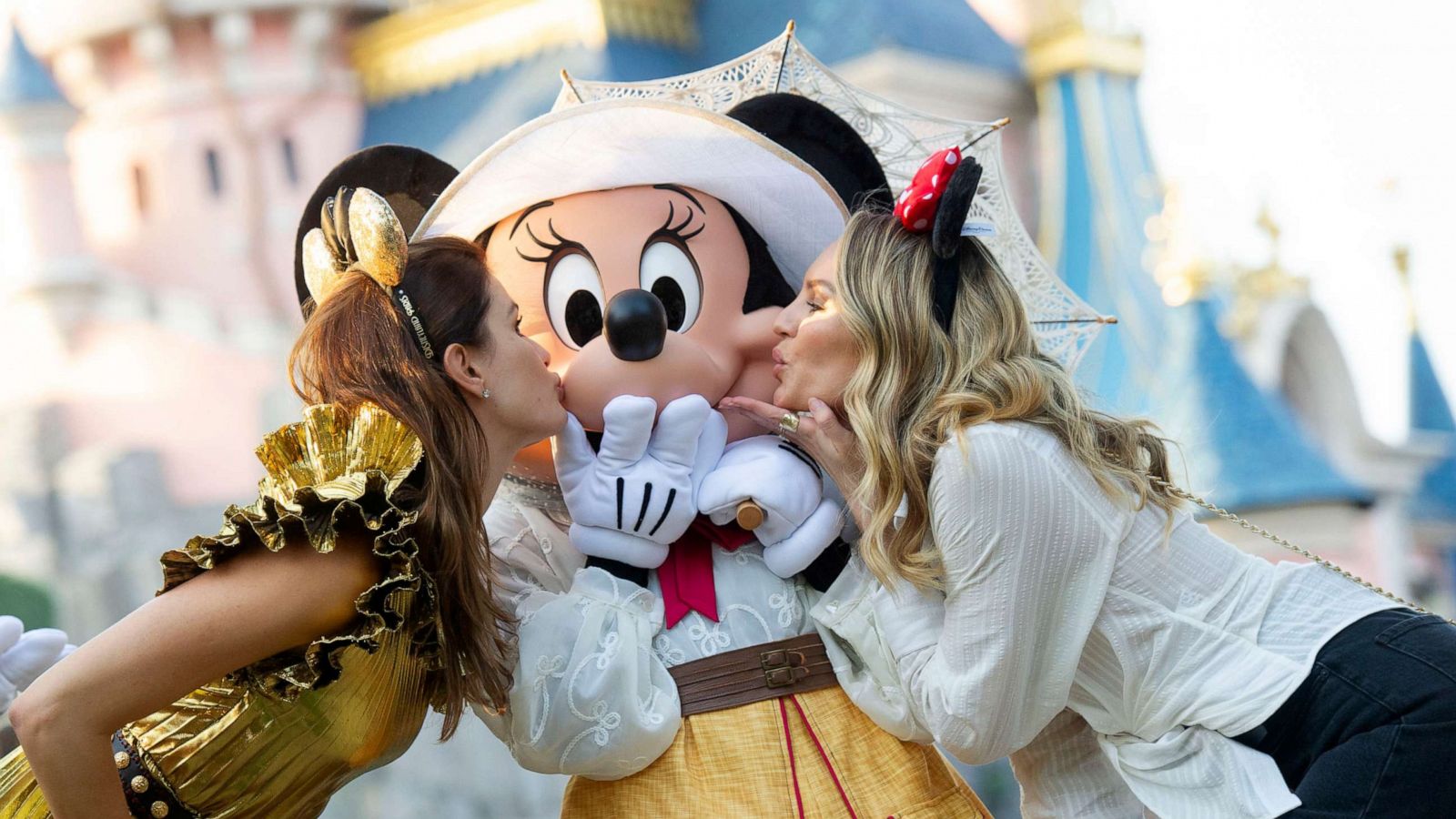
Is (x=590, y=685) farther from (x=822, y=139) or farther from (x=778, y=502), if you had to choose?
(x=822, y=139)

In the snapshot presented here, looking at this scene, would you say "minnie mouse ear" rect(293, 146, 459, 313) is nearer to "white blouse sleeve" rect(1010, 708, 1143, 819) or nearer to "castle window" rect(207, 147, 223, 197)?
"white blouse sleeve" rect(1010, 708, 1143, 819)

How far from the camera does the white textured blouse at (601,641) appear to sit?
174cm

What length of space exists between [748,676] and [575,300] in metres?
0.57

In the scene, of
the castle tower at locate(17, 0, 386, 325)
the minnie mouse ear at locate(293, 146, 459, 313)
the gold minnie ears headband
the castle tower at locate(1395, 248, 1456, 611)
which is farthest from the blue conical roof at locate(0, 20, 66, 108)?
the castle tower at locate(1395, 248, 1456, 611)

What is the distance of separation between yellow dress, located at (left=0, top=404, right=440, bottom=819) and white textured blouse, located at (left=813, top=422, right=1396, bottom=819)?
619 millimetres

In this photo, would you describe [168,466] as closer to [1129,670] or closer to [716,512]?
[716,512]

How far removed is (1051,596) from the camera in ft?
5.57

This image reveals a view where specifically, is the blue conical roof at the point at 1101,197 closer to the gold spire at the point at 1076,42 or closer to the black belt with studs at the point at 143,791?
the gold spire at the point at 1076,42

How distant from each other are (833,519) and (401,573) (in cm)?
62

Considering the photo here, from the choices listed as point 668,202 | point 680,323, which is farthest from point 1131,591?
point 668,202

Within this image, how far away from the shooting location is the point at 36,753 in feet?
4.47

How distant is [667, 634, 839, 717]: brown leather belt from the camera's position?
183 centimetres

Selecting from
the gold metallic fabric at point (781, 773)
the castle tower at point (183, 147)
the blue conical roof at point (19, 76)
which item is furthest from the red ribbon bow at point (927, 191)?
the blue conical roof at point (19, 76)

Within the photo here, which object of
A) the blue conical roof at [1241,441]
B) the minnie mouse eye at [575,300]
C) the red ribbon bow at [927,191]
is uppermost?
the red ribbon bow at [927,191]
